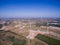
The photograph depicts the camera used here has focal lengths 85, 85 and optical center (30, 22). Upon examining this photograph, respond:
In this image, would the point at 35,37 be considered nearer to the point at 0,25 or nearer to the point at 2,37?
the point at 2,37

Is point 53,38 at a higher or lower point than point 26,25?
lower

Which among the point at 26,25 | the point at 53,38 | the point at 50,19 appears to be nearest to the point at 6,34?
the point at 26,25

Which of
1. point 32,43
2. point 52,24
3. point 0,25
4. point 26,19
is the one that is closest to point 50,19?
point 52,24

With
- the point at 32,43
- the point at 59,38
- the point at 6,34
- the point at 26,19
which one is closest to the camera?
the point at 32,43

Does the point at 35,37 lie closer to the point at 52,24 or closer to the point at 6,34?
the point at 6,34

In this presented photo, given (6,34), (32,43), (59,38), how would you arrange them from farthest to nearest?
1. (6,34)
2. (59,38)
3. (32,43)

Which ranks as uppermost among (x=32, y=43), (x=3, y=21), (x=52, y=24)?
(x=3, y=21)

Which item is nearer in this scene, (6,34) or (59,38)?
(59,38)

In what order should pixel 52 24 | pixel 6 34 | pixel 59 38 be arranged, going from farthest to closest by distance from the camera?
1. pixel 52 24
2. pixel 6 34
3. pixel 59 38

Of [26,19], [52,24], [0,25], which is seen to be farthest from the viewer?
[52,24]
